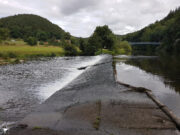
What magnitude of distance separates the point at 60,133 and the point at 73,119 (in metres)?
0.85

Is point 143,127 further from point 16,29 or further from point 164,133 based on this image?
point 16,29

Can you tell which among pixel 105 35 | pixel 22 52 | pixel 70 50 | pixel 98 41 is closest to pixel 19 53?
pixel 22 52

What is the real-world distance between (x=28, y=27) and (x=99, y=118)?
135m

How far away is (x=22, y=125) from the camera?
4.46m

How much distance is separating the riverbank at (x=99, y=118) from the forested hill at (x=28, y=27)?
376ft

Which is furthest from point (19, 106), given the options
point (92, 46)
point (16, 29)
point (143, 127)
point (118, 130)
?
point (16, 29)

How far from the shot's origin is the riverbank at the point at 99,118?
13.3 feet

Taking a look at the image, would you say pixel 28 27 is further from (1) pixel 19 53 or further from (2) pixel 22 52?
(1) pixel 19 53

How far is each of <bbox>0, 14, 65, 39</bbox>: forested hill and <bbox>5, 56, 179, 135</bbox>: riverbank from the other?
115 m

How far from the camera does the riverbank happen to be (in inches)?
160

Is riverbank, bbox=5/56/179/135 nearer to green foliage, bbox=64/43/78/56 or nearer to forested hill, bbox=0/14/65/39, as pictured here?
green foliage, bbox=64/43/78/56

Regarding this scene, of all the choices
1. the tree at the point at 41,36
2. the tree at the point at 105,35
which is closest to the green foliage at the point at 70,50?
the tree at the point at 105,35

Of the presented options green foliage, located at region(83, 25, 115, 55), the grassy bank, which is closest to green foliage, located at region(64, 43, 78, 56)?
green foliage, located at region(83, 25, 115, 55)

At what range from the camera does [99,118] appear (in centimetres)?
472
